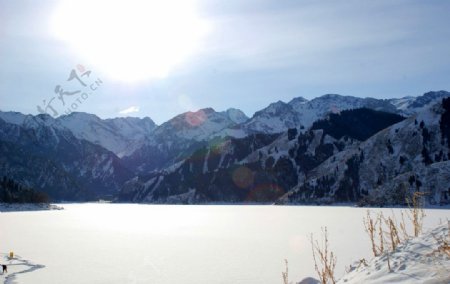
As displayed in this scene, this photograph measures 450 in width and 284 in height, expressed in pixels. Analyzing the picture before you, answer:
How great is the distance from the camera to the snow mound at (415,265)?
9491 mm

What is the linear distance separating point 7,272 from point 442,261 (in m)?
27.4

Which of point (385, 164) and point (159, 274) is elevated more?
point (385, 164)

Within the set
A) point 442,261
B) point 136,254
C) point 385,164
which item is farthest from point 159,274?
point 385,164

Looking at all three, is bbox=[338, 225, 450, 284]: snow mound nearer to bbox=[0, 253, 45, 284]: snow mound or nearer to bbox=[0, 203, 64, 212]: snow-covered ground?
bbox=[0, 253, 45, 284]: snow mound

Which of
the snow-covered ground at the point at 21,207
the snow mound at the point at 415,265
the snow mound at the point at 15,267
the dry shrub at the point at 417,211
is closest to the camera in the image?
the snow mound at the point at 415,265

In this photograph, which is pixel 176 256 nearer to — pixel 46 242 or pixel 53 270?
pixel 53 270

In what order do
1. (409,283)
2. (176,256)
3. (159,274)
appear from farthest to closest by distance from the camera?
(176,256), (159,274), (409,283)

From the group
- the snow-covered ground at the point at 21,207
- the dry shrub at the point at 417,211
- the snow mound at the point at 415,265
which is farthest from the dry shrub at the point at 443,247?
the snow-covered ground at the point at 21,207

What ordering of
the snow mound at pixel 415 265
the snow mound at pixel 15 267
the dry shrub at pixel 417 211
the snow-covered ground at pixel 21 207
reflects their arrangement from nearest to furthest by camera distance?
the snow mound at pixel 415 265 < the dry shrub at pixel 417 211 < the snow mound at pixel 15 267 < the snow-covered ground at pixel 21 207

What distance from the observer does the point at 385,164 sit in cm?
19388

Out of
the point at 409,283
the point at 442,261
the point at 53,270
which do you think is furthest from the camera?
the point at 53,270

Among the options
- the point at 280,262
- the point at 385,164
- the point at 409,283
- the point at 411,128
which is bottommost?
the point at 280,262

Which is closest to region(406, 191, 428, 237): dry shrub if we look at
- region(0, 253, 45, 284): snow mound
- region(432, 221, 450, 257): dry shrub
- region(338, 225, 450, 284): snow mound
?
region(338, 225, 450, 284): snow mound

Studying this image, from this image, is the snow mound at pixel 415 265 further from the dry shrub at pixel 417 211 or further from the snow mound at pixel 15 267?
the snow mound at pixel 15 267
